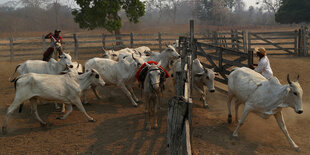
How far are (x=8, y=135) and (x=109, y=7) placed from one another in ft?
50.9

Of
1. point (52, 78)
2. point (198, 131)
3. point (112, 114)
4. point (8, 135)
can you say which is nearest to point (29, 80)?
point (52, 78)

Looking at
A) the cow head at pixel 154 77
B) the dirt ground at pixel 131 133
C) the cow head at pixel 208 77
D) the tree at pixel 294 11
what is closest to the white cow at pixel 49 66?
the dirt ground at pixel 131 133

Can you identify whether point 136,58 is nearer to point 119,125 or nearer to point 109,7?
point 119,125

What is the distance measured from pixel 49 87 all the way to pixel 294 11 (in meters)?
32.7

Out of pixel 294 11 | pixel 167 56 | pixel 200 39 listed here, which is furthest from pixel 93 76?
pixel 294 11

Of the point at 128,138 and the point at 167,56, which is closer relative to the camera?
the point at 128,138

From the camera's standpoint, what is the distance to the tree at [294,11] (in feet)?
99.0

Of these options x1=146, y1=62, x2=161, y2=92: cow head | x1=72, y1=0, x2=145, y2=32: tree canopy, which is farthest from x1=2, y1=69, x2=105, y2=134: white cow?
x1=72, y1=0, x2=145, y2=32: tree canopy

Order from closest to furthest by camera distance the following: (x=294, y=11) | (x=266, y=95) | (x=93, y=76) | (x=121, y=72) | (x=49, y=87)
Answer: (x=266, y=95) < (x=49, y=87) < (x=93, y=76) < (x=121, y=72) < (x=294, y=11)

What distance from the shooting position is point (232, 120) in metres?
6.72

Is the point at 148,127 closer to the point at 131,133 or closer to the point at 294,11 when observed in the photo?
the point at 131,133

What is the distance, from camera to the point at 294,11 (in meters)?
30.8

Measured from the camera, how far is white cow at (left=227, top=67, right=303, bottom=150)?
4891 mm

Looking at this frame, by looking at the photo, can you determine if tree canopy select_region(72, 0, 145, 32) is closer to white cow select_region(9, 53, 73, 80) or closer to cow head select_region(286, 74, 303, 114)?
white cow select_region(9, 53, 73, 80)
